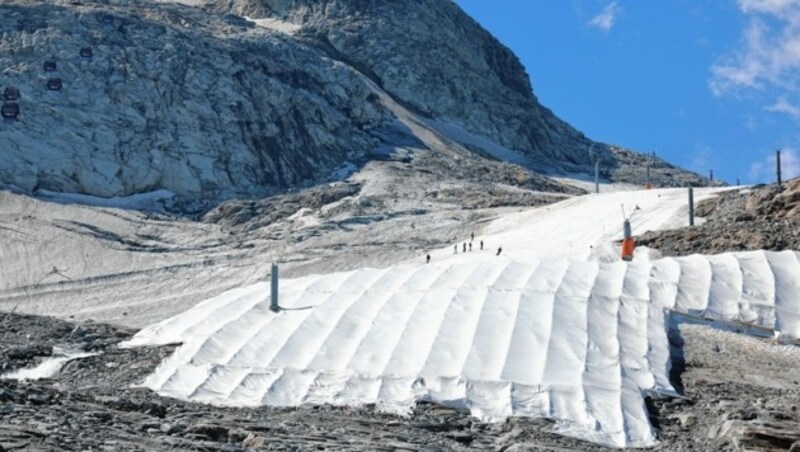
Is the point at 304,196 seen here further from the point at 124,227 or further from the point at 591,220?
the point at 591,220

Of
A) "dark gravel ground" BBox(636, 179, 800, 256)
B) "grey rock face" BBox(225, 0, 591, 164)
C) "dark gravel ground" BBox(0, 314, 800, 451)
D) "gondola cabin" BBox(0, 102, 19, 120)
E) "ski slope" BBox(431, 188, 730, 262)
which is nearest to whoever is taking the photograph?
"dark gravel ground" BBox(0, 314, 800, 451)

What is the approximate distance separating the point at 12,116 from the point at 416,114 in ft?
122

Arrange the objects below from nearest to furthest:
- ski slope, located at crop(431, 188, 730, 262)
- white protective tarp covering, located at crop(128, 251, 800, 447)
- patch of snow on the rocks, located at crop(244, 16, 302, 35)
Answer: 1. white protective tarp covering, located at crop(128, 251, 800, 447)
2. ski slope, located at crop(431, 188, 730, 262)
3. patch of snow on the rocks, located at crop(244, 16, 302, 35)

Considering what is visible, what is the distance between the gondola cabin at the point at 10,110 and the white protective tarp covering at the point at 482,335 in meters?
47.1

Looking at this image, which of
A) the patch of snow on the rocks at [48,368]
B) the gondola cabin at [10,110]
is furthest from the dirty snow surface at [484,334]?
the gondola cabin at [10,110]

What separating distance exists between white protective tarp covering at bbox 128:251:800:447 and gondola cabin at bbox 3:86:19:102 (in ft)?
159

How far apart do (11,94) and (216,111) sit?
12.7 metres

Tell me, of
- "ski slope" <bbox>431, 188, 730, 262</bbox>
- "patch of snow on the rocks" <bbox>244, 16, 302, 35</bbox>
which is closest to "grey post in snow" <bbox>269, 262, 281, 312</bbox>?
"ski slope" <bbox>431, 188, 730, 262</bbox>

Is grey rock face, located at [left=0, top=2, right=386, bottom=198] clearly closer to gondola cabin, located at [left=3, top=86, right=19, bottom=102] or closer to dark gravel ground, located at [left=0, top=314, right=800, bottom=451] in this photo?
gondola cabin, located at [left=3, top=86, right=19, bottom=102]

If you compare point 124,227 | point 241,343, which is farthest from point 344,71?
point 241,343

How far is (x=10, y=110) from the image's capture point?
74.9 metres

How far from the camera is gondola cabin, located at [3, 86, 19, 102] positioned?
7562cm

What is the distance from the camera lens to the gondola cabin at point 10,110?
7438 cm

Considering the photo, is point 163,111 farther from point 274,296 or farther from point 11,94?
point 274,296
